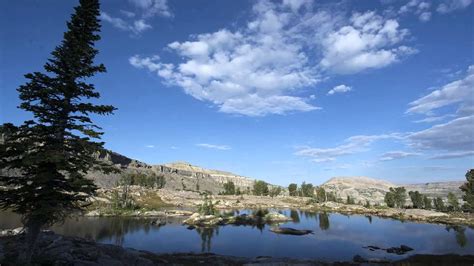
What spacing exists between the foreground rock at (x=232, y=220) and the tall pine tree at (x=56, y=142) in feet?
315

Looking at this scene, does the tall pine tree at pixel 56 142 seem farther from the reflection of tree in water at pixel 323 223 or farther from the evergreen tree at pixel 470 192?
the evergreen tree at pixel 470 192

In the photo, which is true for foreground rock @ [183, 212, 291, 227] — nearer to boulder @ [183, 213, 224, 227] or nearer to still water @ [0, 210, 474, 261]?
boulder @ [183, 213, 224, 227]

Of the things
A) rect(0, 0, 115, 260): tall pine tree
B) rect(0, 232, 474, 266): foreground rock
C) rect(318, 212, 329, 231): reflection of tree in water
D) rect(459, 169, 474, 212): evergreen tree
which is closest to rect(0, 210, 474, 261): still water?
rect(318, 212, 329, 231): reflection of tree in water

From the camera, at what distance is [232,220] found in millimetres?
132625

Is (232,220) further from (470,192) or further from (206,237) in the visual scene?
(470,192)

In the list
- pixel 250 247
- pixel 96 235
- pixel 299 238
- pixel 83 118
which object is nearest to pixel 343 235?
pixel 299 238

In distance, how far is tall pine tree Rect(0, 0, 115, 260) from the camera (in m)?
24.7

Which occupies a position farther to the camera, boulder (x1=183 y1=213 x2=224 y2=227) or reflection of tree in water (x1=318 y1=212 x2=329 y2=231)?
boulder (x1=183 y1=213 x2=224 y2=227)

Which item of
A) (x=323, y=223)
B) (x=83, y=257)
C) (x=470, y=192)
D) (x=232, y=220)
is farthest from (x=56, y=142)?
(x=470, y=192)

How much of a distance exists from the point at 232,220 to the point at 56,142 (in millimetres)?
111990

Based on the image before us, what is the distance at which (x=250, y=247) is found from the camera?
75688 millimetres

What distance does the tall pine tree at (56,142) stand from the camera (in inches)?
972

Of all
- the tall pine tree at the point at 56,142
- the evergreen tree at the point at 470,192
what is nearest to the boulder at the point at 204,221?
the tall pine tree at the point at 56,142

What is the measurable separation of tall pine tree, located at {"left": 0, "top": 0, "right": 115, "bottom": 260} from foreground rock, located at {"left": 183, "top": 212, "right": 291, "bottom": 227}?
9606 centimetres
